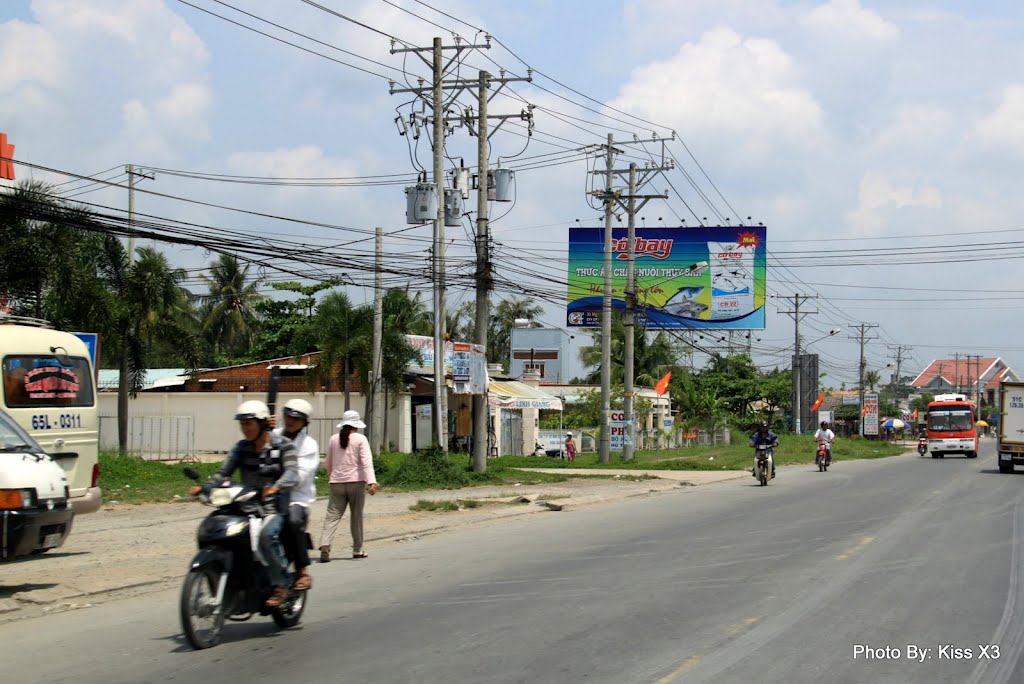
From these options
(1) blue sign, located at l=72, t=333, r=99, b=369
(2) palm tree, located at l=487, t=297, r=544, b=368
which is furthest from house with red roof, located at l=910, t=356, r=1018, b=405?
(1) blue sign, located at l=72, t=333, r=99, b=369

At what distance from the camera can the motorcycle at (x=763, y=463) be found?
28391mm

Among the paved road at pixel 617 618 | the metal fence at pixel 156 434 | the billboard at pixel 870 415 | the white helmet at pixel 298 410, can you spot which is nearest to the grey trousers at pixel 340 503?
the paved road at pixel 617 618

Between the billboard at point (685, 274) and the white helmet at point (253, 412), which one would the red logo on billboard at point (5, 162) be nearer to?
the white helmet at point (253, 412)

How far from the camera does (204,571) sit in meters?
7.71

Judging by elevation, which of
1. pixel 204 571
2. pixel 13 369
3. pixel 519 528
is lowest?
pixel 519 528

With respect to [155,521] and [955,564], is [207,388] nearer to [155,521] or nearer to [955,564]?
[155,521]

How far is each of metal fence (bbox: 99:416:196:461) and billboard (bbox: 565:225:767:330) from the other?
2027 centimetres

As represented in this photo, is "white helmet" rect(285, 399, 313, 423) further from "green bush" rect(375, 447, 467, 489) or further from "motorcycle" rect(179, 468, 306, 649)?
"green bush" rect(375, 447, 467, 489)

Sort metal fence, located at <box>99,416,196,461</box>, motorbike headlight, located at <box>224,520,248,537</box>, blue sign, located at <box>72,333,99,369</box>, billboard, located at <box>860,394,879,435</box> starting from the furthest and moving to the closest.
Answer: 1. billboard, located at <box>860,394,879,435</box>
2. metal fence, located at <box>99,416,196,461</box>
3. blue sign, located at <box>72,333,99,369</box>
4. motorbike headlight, located at <box>224,520,248,537</box>

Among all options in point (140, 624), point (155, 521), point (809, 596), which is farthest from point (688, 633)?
point (155, 521)

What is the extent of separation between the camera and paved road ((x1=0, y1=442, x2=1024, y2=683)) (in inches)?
290

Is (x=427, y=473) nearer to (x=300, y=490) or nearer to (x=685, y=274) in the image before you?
(x=300, y=490)

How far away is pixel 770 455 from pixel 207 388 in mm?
27073

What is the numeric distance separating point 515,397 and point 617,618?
35555 millimetres
